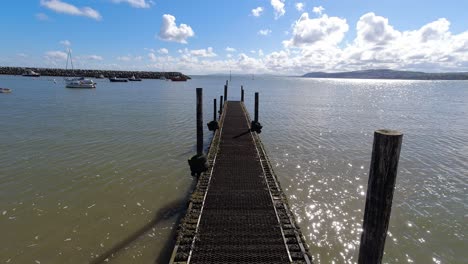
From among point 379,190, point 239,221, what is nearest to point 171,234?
point 239,221

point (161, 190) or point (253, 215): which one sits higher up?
point (253, 215)

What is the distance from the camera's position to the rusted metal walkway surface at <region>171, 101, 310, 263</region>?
22.7ft

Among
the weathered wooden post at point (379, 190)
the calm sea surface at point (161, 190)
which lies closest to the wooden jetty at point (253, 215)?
the weathered wooden post at point (379, 190)

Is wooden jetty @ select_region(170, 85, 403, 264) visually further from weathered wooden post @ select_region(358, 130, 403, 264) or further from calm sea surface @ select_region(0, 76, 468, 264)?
calm sea surface @ select_region(0, 76, 468, 264)

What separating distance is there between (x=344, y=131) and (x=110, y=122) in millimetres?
20556

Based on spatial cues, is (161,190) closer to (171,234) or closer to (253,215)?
(171,234)

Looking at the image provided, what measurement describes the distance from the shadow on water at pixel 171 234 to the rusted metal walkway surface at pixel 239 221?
112 cm

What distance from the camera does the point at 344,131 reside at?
2506cm

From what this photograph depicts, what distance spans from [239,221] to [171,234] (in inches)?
93.2

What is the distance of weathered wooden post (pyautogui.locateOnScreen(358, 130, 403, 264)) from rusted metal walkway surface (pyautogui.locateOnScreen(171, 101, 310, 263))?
1.94m

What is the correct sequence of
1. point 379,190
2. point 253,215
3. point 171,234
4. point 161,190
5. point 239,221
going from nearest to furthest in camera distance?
point 379,190, point 239,221, point 253,215, point 171,234, point 161,190

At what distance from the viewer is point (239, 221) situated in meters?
8.38

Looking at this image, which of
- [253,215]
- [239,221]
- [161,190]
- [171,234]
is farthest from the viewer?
[161,190]

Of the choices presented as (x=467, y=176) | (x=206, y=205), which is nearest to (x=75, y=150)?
(x=206, y=205)
